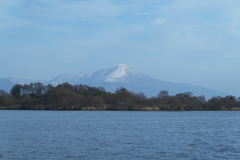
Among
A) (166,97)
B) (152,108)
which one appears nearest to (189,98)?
(166,97)

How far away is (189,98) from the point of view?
391ft

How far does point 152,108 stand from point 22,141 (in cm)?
8816

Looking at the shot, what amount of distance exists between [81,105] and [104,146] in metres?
91.7

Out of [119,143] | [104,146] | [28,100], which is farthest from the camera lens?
[28,100]

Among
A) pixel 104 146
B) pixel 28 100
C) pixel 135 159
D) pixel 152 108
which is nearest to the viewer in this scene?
pixel 135 159

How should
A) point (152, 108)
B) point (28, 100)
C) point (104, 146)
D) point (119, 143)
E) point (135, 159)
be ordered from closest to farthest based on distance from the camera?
point (135, 159) < point (104, 146) < point (119, 143) < point (152, 108) < point (28, 100)

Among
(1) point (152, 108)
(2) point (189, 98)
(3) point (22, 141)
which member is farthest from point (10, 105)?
(3) point (22, 141)

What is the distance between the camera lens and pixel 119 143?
2597 centimetres

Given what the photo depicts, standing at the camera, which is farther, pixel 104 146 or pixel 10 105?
pixel 10 105

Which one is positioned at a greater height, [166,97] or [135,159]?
[166,97]

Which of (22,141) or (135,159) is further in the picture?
(22,141)

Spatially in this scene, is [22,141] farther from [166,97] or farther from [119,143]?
[166,97]

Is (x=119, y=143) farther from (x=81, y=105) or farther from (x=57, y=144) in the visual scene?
(x=81, y=105)

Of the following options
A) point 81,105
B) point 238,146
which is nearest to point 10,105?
point 81,105
